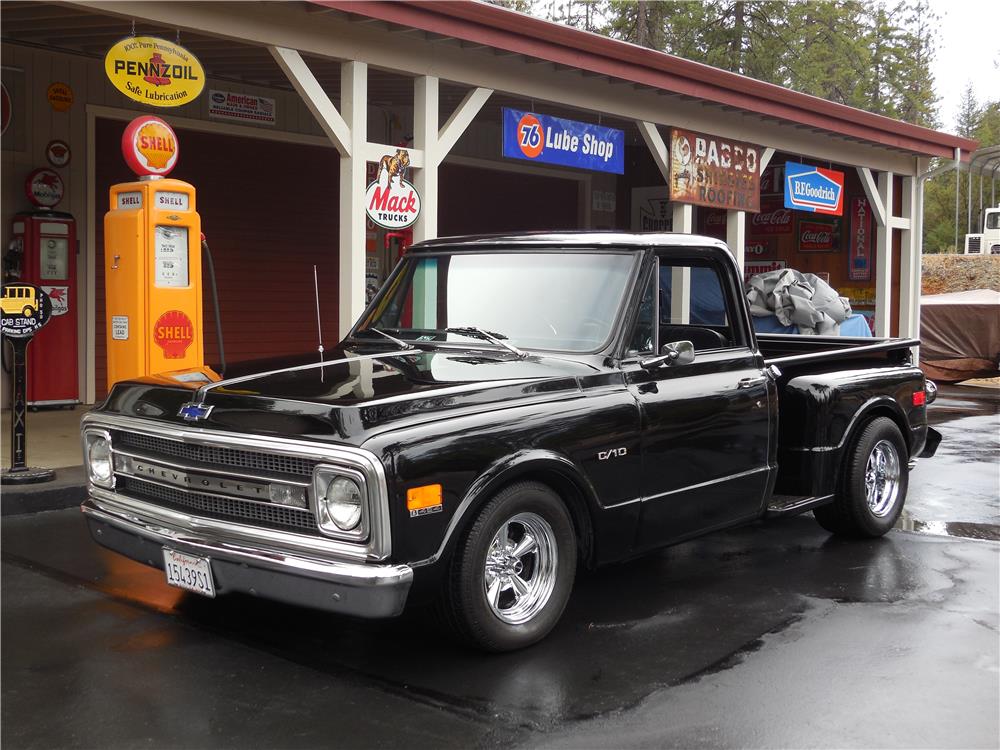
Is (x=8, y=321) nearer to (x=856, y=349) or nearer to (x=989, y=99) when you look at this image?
(x=856, y=349)

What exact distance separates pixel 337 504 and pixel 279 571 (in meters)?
0.33

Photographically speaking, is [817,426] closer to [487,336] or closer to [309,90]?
[487,336]

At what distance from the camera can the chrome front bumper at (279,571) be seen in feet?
12.8

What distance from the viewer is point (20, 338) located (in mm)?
7562

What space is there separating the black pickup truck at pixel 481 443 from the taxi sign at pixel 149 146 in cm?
307

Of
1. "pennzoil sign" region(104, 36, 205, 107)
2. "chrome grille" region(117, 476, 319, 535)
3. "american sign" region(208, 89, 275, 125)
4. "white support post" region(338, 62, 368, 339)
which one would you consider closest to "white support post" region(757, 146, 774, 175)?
"american sign" region(208, 89, 275, 125)

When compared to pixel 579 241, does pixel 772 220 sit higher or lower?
higher

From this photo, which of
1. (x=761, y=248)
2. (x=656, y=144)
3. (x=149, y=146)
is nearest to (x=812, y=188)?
(x=656, y=144)

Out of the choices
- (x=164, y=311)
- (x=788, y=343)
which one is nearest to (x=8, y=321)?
(x=164, y=311)

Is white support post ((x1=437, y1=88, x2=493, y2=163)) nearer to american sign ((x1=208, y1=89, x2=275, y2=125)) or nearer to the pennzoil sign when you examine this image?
the pennzoil sign

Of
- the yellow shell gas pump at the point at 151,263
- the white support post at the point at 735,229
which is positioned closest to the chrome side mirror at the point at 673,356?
the yellow shell gas pump at the point at 151,263

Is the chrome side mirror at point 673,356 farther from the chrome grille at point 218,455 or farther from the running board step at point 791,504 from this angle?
the chrome grille at point 218,455

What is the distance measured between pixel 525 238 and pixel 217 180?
8.09 metres

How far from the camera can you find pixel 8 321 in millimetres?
7488
